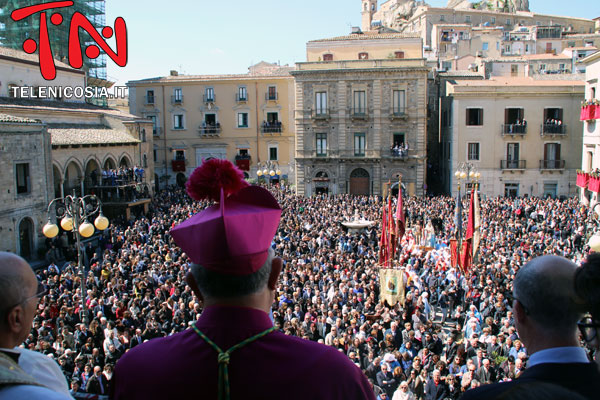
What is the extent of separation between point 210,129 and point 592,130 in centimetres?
2674

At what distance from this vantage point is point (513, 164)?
119 feet

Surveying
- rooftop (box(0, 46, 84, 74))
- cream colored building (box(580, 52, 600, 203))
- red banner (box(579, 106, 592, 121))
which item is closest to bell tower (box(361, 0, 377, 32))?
cream colored building (box(580, 52, 600, 203))

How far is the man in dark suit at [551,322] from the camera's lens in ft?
8.13

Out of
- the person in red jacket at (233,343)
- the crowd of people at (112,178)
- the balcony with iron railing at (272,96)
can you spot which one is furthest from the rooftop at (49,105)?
the person in red jacket at (233,343)

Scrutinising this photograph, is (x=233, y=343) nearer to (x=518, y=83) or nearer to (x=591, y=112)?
(x=591, y=112)

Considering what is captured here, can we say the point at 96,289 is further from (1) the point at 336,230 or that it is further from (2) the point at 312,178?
(2) the point at 312,178

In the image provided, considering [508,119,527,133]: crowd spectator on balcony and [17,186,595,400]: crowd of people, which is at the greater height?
[508,119,527,133]: crowd spectator on balcony

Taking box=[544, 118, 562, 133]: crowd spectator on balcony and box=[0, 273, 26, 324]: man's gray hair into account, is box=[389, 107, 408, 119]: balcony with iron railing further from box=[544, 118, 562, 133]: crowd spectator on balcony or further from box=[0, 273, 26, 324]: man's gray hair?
box=[0, 273, 26, 324]: man's gray hair

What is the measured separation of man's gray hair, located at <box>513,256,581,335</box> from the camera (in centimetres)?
256

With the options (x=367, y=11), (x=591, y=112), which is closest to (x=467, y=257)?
(x=591, y=112)

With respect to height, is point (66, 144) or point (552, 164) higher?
point (66, 144)

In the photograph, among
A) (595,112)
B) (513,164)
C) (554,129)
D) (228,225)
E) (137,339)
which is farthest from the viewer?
(513,164)

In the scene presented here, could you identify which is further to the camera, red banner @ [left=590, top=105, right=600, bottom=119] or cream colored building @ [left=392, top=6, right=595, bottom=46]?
cream colored building @ [left=392, top=6, right=595, bottom=46]

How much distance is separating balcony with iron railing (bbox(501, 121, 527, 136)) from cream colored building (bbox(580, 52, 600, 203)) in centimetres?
544
